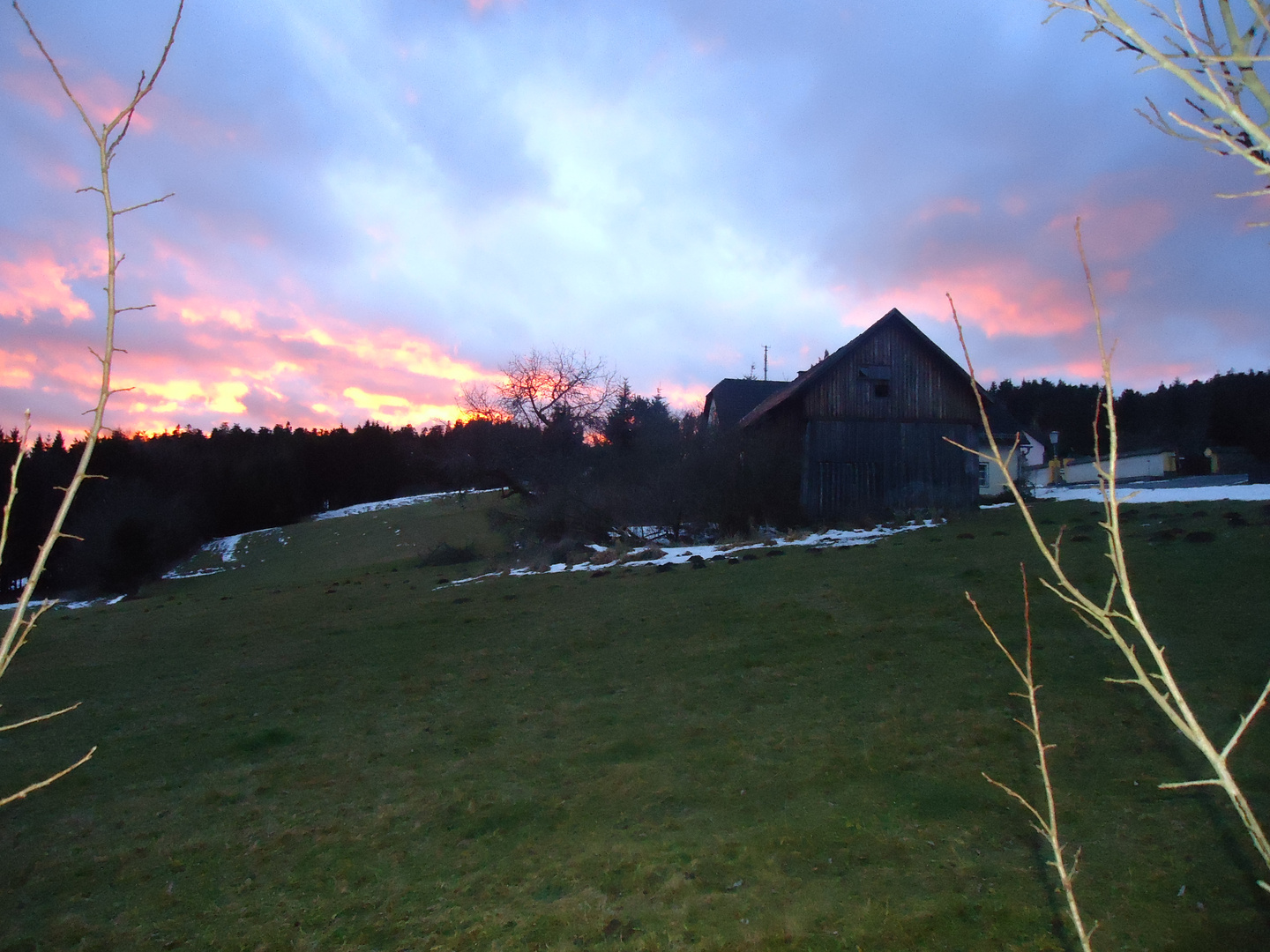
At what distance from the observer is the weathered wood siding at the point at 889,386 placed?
723 inches

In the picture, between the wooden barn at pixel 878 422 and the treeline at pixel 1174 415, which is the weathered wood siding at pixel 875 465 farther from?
the treeline at pixel 1174 415

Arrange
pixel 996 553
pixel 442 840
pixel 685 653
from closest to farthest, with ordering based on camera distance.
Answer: pixel 442 840 < pixel 685 653 < pixel 996 553

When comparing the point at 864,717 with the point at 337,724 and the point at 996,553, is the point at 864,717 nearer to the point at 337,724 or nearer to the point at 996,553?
the point at 337,724

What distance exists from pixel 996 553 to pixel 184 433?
56.9 metres

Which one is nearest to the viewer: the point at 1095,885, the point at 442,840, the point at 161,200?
the point at 161,200

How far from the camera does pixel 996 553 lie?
385 inches

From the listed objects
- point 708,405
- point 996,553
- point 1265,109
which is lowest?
point 996,553

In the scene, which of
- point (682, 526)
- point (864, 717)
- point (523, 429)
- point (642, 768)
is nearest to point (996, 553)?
point (864, 717)

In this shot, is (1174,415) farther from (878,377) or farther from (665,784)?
(665,784)

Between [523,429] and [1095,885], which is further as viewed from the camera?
[523,429]

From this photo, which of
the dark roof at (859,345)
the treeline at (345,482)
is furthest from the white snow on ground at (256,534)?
the dark roof at (859,345)

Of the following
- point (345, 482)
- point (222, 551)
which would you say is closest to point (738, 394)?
point (222, 551)

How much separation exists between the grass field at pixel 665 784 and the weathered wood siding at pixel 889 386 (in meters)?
9.62

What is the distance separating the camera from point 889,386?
18625 millimetres
